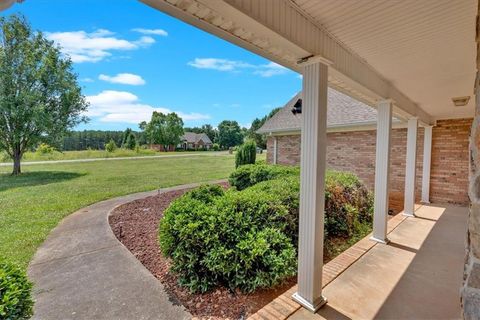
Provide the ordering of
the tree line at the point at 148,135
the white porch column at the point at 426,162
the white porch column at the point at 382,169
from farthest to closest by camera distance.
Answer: the tree line at the point at 148,135
the white porch column at the point at 426,162
the white porch column at the point at 382,169

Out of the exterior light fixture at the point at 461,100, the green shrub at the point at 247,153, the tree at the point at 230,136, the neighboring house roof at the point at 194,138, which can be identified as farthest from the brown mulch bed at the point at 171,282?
the tree at the point at 230,136

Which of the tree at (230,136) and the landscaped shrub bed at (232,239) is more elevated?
the tree at (230,136)

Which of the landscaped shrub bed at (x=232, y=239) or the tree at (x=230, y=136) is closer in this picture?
the landscaped shrub bed at (x=232, y=239)

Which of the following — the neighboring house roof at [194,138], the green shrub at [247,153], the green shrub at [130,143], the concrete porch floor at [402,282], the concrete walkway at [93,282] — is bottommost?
the concrete walkway at [93,282]

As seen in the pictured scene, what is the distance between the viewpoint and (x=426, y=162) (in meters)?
7.60

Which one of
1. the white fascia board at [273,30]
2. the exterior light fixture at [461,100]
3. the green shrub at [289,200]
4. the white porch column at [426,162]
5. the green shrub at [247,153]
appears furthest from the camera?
the green shrub at [247,153]

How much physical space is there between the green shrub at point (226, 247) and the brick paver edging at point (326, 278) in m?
0.28

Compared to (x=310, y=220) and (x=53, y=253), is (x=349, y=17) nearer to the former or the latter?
(x=310, y=220)

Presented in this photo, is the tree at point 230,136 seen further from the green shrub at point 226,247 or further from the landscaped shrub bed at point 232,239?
the green shrub at point 226,247

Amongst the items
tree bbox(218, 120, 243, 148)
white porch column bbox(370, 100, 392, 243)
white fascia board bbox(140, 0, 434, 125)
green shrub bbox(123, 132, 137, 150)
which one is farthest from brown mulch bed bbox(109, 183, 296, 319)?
tree bbox(218, 120, 243, 148)

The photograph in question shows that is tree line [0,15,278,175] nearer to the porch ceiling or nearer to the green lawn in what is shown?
the green lawn

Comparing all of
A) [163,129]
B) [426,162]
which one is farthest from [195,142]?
[426,162]

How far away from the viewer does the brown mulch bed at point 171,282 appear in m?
2.62

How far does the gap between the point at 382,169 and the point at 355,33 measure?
107 inches
